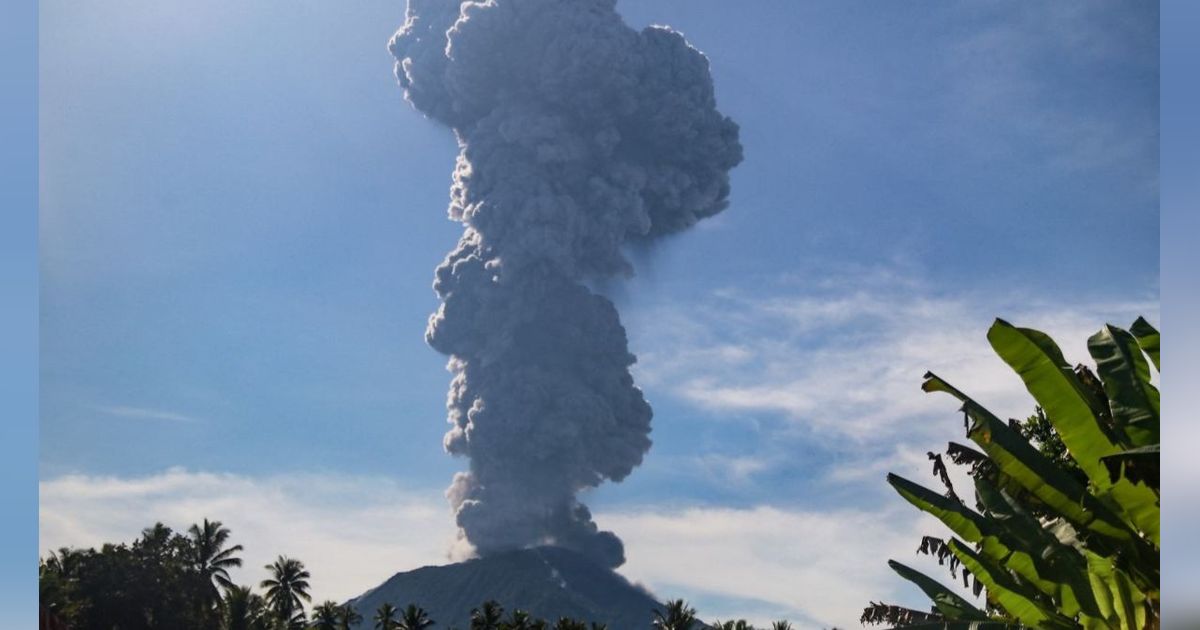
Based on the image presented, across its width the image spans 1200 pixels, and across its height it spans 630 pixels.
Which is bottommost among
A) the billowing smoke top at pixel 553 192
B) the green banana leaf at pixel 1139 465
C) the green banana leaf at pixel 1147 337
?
the green banana leaf at pixel 1139 465

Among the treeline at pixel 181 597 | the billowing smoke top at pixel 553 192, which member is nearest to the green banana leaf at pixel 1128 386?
the treeline at pixel 181 597

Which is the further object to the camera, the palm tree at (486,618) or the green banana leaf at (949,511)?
the palm tree at (486,618)

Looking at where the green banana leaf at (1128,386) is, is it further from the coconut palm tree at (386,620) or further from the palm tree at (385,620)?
the palm tree at (385,620)

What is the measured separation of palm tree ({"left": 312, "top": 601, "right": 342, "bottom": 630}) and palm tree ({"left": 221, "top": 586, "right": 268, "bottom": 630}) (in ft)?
8.29

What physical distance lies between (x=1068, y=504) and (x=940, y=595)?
2.36 m

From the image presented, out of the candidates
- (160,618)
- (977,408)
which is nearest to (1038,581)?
(977,408)

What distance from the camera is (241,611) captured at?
39250 millimetres

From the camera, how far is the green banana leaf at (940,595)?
897 cm

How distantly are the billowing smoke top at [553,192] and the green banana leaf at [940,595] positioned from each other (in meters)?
58.5

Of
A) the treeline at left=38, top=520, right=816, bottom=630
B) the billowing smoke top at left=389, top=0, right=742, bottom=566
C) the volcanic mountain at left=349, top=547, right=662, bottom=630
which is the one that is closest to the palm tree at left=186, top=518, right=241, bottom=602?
the treeline at left=38, top=520, right=816, bottom=630

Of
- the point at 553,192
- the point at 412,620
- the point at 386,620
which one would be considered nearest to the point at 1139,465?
the point at 412,620

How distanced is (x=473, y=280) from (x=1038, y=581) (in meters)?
63.8

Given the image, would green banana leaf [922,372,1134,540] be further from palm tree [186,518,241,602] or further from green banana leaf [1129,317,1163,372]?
palm tree [186,518,241,602]

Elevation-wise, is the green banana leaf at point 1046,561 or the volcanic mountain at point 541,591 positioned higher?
the volcanic mountain at point 541,591
